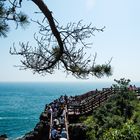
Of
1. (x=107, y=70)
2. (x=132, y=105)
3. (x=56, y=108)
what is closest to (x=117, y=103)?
(x=132, y=105)

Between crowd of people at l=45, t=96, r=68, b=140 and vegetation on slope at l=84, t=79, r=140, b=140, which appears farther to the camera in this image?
vegetation on slope at l=84, t=79, r=140, b=140

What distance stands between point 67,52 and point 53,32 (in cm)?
78

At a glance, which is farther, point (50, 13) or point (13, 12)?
point (13, 12)

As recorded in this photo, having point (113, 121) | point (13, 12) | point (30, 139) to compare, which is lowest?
point (30, 139)

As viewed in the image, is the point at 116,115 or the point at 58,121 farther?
the point at 58,121

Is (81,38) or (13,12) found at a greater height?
(13,12)

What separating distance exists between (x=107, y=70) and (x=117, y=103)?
19.0m

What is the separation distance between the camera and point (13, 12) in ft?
25.2

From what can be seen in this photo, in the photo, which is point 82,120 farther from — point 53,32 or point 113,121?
point 53,32

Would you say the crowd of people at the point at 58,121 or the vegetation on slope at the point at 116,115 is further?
the vegetation on slope at the point at 116,115

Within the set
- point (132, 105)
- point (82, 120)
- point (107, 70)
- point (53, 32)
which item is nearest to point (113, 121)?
point (132, 105)

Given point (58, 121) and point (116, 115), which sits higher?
point (116, 115)

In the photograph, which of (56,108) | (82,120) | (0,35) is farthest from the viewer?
(56,108)

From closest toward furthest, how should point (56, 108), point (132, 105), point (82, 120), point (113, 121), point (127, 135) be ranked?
1. point (127, 135)
2. point (113, 121)
3. point (132, 105)
4. point (82, 120)
5. point (56, 108)
